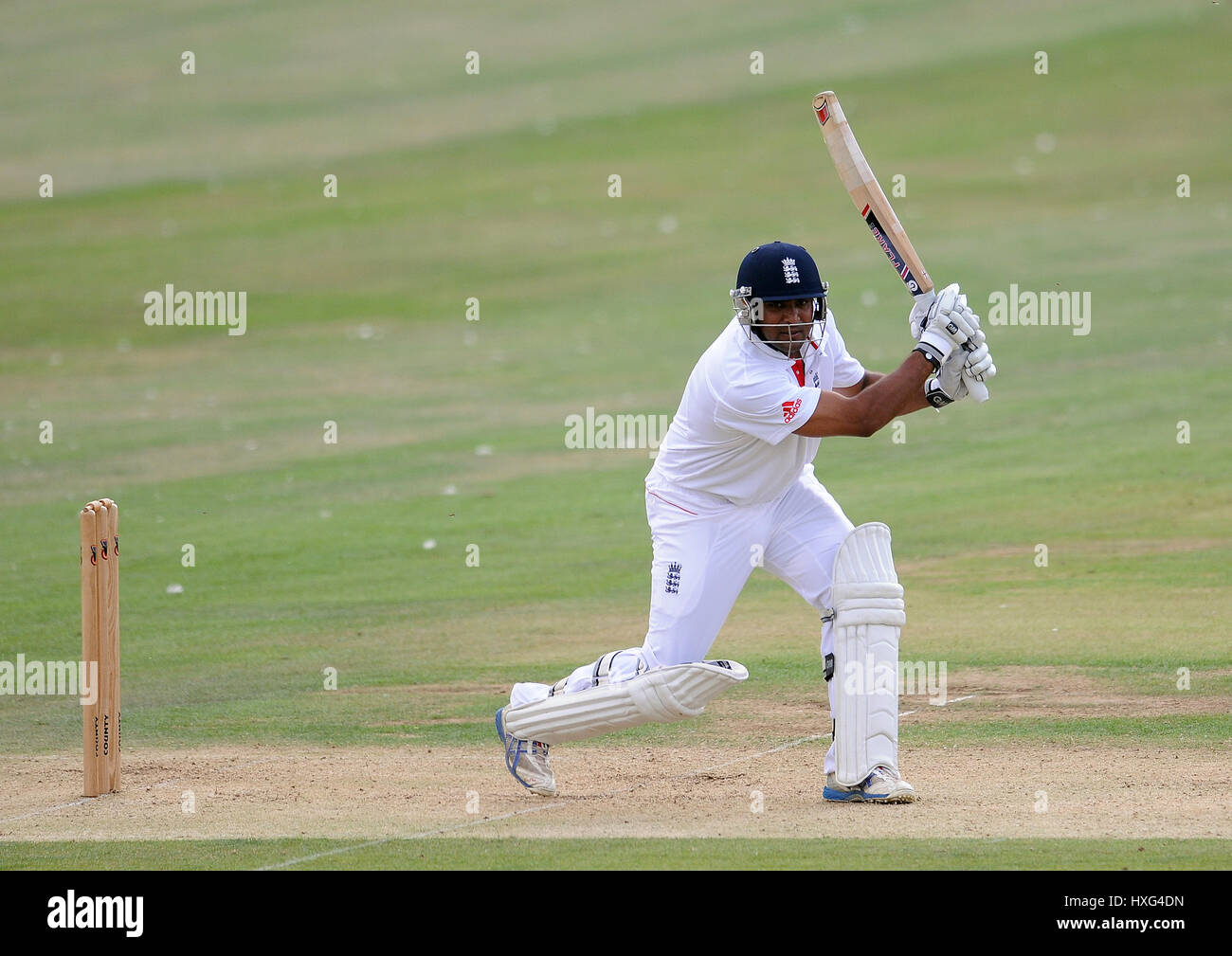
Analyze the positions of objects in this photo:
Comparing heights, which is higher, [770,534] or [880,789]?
[770,534]

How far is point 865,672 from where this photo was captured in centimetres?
666

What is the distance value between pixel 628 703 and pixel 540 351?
1661 centimetres

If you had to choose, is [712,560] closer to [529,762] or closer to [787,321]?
[787,321]

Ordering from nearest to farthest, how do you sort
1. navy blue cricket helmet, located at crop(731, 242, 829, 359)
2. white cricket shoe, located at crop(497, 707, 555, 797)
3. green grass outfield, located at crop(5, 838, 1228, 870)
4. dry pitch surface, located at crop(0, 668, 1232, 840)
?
1. green grass outfield, located at crop(5, 838, 1228, 870)
2. dry pitch surface, located at crop(0, 668, 1232, 840)
3. navy blue cricket helmet, located at crop(731, 242, 829, 359)
4. white cricket shoe, located at crop(497, 707, 555, 797)

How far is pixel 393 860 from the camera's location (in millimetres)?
5969

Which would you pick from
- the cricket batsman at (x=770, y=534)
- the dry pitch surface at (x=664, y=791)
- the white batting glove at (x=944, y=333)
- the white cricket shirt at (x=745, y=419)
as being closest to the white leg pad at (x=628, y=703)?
the cricket batsman at (x=770, y=534)

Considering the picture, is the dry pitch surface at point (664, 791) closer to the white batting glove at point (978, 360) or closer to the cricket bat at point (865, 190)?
the white batting glove at point (978, 360)

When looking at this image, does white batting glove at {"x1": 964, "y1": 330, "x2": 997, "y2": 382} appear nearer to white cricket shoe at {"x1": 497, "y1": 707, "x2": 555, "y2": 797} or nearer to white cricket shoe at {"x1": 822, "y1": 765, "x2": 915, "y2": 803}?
white cricket shoe at {"x1": 822, "y1": 765, "x2": 915, "y2": 803}

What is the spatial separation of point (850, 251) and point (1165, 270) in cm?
537

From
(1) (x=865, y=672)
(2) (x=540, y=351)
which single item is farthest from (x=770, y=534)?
(2) (x=540, y=351)

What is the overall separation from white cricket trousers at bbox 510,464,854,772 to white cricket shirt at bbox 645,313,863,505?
0.27 ft

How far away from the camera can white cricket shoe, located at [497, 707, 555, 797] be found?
275 inches

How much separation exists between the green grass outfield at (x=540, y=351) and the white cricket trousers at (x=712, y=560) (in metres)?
0.91

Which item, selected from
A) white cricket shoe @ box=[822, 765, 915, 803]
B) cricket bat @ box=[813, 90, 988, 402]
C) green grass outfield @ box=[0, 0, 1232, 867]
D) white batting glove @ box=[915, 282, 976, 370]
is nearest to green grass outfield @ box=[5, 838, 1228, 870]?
green grass outfield @ box=[0, 0, 1232, 867]
